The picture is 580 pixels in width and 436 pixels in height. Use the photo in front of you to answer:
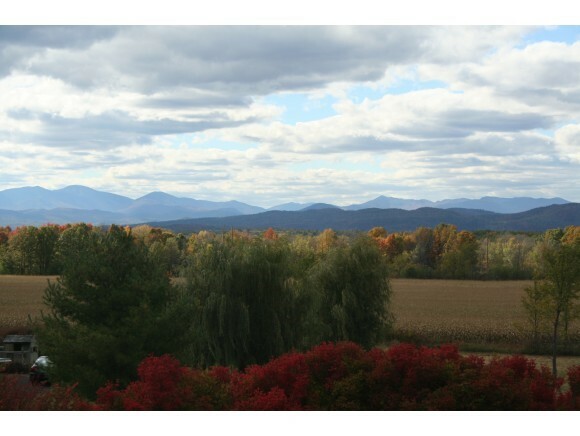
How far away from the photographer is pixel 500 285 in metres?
71.6

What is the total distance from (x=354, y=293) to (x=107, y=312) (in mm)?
16327

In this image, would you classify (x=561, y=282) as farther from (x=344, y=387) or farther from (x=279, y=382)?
(x=279, y=382)

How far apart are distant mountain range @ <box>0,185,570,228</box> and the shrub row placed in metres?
54.9

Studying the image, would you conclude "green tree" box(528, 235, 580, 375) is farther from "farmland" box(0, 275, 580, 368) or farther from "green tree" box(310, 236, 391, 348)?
"green tree" box(310, 236, 391, 348)

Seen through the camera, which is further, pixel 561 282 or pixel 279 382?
pixel 561 282

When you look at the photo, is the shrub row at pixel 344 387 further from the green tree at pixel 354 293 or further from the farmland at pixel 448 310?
the green tree at pixel 354 293

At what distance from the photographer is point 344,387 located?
1274 centimetres

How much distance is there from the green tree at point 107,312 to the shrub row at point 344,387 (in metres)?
3.55

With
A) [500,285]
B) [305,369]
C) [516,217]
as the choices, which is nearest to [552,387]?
[305,369]

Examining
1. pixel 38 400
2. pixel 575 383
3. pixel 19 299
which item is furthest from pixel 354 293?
pixel 19 299

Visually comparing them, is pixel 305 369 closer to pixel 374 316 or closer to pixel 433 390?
pixel 433 390

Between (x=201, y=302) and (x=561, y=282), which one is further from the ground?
(x=561, y=282)

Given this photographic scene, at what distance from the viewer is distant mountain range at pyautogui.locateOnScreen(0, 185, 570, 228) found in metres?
70.4

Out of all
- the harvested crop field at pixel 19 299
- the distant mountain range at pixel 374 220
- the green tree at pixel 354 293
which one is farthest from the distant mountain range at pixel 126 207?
the green tree at pixel 354 293
